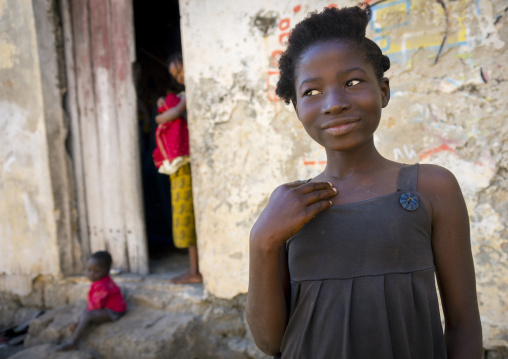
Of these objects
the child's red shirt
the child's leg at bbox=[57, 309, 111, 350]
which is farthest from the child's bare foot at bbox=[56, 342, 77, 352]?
the child's red shirt

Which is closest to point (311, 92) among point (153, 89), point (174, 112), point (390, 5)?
point (390, 5)

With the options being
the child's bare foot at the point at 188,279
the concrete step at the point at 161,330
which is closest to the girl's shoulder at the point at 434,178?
the concrete step at the point at 161,330

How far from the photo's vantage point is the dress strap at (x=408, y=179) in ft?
3.14

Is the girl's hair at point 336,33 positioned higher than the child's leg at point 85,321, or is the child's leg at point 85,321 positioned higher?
the girl's hair at point 336,33

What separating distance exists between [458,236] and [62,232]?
3296mm

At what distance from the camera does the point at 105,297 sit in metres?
2.96

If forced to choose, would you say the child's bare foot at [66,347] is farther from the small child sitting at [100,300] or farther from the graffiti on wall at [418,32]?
the graffiti on wall at [418,32]

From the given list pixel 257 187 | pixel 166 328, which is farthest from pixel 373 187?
pixel 166 328

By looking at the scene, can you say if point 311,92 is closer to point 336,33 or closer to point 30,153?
point 336,33

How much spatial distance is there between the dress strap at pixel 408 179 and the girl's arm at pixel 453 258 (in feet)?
0.05

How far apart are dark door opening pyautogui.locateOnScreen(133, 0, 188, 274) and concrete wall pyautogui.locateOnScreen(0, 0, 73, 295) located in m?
1.19

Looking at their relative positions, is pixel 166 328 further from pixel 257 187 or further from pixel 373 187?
pixel 373 187

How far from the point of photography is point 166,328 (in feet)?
9.14

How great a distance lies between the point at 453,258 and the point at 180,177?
2507mm
